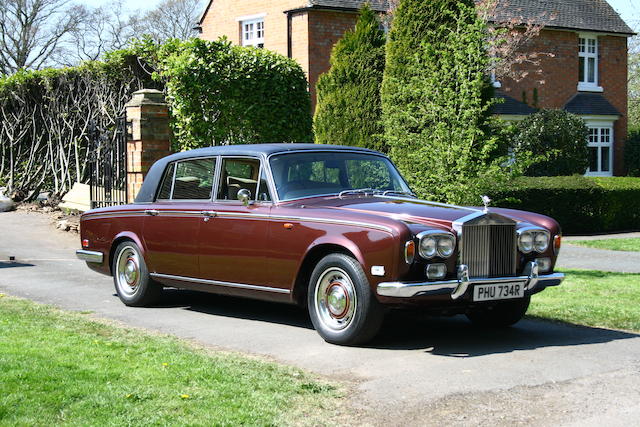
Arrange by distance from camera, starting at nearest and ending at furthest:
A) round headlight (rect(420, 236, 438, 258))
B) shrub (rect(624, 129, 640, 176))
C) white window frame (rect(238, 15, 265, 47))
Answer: round headlight (rect(420, 236, 438, 258)), white window frame (rect(238, 15, 265, 47)), shrub (rect(624, 129, 640, 176))

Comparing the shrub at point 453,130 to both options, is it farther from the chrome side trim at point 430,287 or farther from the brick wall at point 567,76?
the brick wall at point 567,76

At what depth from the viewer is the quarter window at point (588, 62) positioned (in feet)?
109

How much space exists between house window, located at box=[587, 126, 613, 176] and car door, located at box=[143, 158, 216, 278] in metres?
26.4

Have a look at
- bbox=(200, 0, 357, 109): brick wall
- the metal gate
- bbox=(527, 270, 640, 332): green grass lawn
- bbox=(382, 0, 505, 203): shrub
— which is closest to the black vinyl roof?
bbox=(527, 270, 640, 332): green grass lawn

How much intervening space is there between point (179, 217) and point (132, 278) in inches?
43.3

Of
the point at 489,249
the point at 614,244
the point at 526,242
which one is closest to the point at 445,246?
the point at 489,249

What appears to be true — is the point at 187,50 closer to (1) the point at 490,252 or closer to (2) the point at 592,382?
(1) the point at 490,252

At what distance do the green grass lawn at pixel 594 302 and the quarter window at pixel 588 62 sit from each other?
23349 millimetres

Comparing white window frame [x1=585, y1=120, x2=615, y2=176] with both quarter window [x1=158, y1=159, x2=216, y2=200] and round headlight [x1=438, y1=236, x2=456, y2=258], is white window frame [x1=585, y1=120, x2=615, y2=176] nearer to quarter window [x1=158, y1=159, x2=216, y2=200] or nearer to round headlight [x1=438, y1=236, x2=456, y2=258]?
quarter window [x1=158, y1=159, x2=216, y2=200]

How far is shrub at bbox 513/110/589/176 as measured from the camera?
2498cm

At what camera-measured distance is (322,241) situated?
22.8 ft

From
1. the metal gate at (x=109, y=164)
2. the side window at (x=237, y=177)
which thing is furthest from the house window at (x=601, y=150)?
the side window at (x=237, y=177)

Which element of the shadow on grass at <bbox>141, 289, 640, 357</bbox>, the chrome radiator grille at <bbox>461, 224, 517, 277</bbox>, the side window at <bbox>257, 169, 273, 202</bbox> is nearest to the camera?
the chrome radiator grille at <bbox>461, 224, 517, 277</bbox>

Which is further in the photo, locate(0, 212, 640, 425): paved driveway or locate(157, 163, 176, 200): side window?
locate(157, 163, 176, 200): side window
